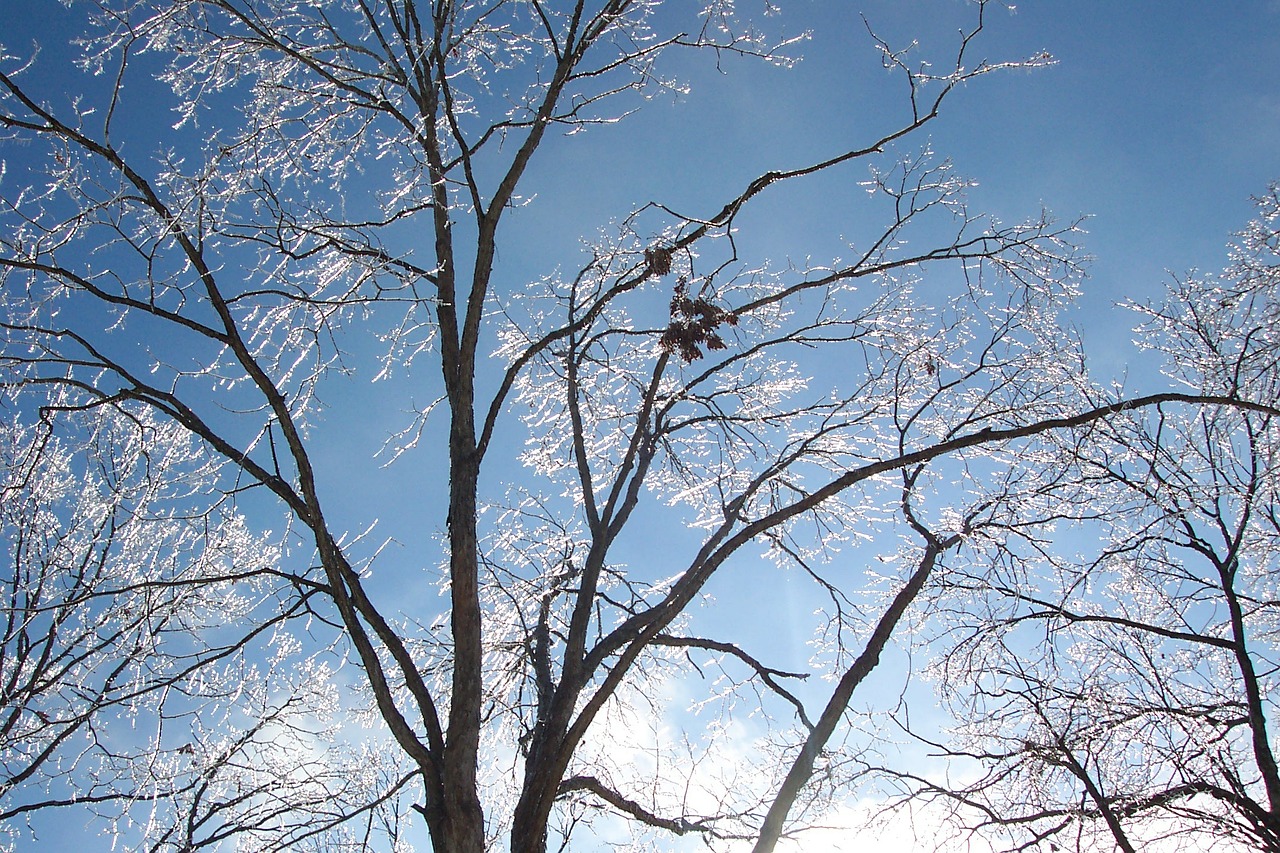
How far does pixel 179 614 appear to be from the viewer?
595 cm

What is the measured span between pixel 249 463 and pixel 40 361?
94cm

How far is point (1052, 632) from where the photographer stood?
5.87 metres

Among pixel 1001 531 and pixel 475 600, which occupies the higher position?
pixel 1001 531

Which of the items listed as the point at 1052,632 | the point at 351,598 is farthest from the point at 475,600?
the point at 1052,632

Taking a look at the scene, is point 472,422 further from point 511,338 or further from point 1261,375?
point 1261,375

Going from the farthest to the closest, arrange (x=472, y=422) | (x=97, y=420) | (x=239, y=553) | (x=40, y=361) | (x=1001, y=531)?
1. (x=239, y=553)
2. (x=1001, y=531)
3. (x=97, y=420)
4. (x=472, y=422)
5. (x=40, y=361)

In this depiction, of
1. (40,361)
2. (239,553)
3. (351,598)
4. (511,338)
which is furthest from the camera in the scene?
(239,553)

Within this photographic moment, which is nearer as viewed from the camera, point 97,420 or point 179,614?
point 97,420

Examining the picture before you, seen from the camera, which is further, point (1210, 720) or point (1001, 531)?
point (1210, 720)

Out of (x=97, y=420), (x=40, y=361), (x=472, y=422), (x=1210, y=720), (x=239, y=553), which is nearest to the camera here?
(x=40, y=361)

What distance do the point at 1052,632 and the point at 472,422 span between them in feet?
14.9

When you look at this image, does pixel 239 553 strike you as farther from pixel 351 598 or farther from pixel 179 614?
pixel 351 598

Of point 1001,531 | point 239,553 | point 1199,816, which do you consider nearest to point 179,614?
point 239,553

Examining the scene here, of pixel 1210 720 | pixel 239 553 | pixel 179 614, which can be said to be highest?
pixel 239 553
